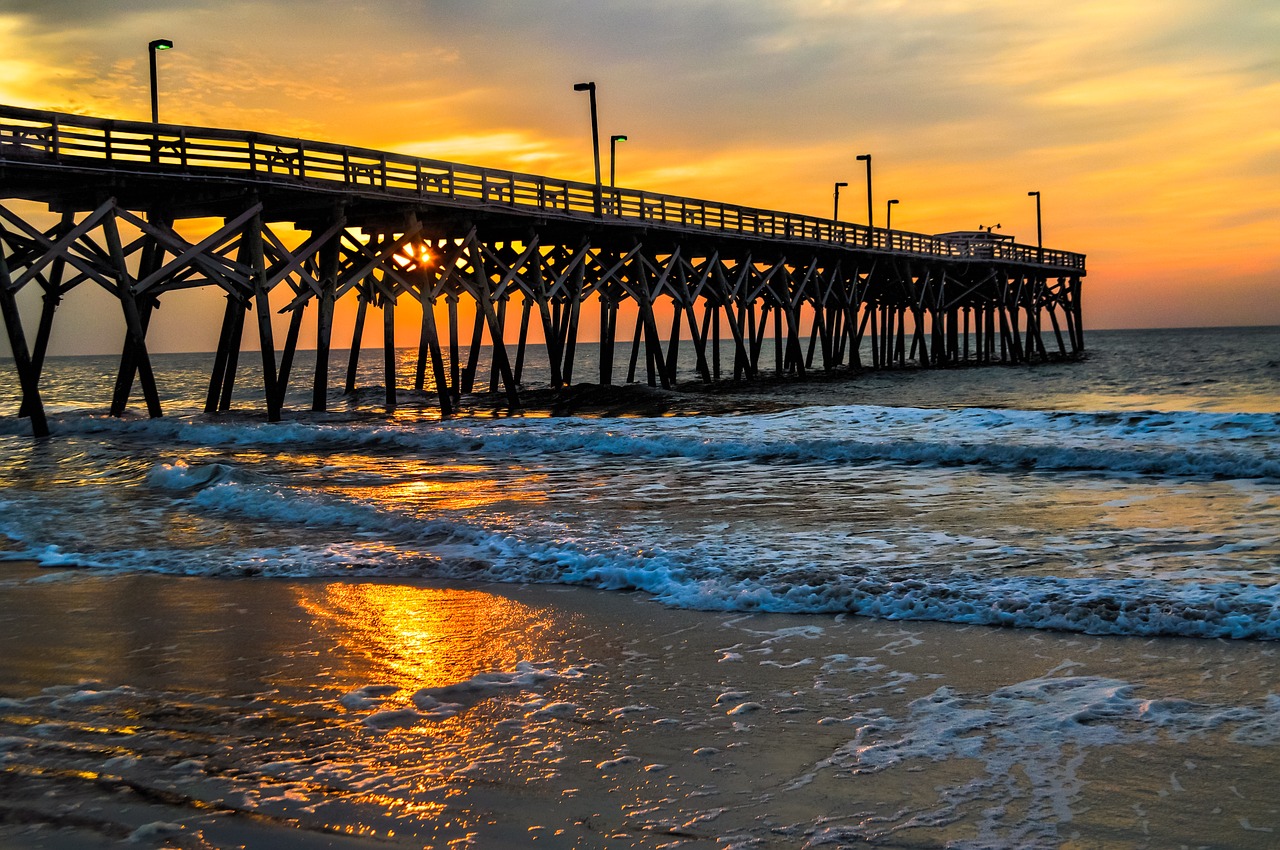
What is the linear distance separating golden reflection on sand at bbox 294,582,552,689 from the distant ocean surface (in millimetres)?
689

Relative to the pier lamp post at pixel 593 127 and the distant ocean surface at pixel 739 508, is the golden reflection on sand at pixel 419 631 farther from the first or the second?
the pier lamp post at pixel 593 127

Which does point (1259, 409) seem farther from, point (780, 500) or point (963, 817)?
point (963, 817)

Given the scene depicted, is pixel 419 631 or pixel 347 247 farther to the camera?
pixel 347 247

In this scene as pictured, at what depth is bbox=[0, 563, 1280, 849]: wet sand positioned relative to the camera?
10.2 feet

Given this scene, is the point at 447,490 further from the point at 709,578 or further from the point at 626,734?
the point at 626,734

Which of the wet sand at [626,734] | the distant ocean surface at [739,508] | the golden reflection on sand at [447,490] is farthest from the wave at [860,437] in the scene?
the wet sand at [626,734]

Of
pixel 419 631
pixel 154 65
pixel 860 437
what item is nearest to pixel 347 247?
pixel 154 65

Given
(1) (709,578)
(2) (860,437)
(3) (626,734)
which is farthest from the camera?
(2) (860,437)

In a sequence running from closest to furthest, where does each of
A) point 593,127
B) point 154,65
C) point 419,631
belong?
point 419,631
point 154,65
point 593,127

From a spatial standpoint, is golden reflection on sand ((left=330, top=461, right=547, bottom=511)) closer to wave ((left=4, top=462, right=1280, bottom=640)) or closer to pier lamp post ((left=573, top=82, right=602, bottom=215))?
wave ((left=4, top=462, right=1280, bottom=640))

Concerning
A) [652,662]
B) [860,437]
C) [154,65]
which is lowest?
[652,662]

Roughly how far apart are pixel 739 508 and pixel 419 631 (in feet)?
15.1

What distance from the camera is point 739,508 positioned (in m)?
9.75

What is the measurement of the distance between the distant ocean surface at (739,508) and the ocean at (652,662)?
57mm
